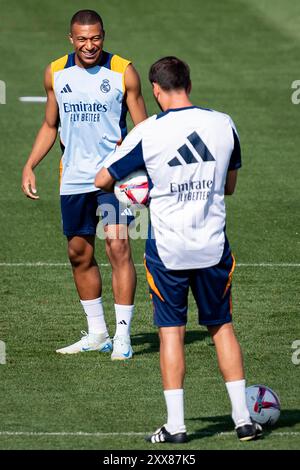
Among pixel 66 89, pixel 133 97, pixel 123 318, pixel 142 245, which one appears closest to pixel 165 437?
pixel 123 318

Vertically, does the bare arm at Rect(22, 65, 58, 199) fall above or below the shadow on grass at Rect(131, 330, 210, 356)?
above

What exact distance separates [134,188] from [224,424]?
5.25 ft

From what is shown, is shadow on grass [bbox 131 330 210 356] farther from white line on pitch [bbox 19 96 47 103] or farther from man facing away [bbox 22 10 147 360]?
white line on pitch [bbox 19 96 47 103]

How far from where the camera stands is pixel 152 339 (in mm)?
10555

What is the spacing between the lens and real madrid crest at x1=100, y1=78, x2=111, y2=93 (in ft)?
32.6

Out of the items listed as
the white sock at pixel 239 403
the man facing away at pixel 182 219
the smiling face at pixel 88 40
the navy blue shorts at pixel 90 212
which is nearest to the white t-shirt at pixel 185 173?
the man facing away at pixel 182 219

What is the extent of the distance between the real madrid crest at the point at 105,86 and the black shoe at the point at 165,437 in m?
3.20

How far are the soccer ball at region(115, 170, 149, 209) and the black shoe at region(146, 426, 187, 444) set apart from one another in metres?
1.34

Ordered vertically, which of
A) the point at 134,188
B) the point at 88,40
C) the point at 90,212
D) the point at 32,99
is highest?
the point at 32,99

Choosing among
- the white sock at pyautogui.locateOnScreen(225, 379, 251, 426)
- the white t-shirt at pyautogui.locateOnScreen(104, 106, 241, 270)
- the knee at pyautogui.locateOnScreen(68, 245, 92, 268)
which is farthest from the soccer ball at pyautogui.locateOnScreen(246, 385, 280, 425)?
the knee at pyautogui.locateOnScreen(68, 245, 92, 268)

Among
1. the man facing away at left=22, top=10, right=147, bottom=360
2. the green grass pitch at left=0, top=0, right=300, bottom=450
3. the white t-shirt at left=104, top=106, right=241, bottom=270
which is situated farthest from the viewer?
the man facing away at left=22, top=10, right=147, bottom=360

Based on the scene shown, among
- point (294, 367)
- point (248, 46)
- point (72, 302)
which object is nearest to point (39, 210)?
point (72, 302)

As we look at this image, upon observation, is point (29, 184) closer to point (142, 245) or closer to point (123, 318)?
point (123, 318)

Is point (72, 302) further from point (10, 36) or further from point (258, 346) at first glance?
point (10, 36)
